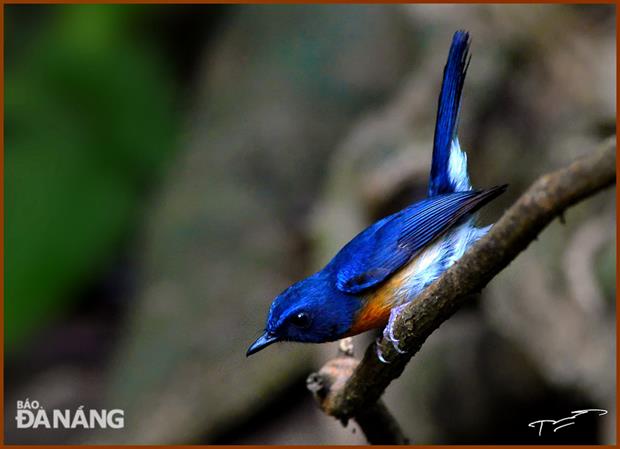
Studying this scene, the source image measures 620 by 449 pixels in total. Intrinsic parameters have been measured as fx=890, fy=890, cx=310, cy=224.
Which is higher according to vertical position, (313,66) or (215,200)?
(313,66)

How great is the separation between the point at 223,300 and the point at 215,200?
94 cm

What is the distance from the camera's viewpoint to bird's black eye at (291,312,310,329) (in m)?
2.27

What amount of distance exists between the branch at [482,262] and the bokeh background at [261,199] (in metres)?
1.57

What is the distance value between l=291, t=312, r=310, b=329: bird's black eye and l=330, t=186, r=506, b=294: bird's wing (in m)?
0.13

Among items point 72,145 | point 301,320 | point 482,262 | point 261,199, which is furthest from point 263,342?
point 72,145

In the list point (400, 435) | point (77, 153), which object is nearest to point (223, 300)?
point (77, 153)

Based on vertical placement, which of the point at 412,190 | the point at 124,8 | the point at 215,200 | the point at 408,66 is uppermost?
the point at 124,8

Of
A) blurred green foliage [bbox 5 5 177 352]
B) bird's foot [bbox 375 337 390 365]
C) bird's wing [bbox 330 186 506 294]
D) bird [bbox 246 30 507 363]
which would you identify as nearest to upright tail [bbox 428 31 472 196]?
bird [bbox 246 30 507 363]

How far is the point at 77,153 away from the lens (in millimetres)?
6754

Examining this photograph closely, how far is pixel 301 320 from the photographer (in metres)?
2.27

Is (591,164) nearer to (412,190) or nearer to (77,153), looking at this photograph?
(412,190)

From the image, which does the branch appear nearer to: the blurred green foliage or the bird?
the bird

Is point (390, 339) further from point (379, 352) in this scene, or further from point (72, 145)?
point (72, 145)

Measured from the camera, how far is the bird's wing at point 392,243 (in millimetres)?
2336
